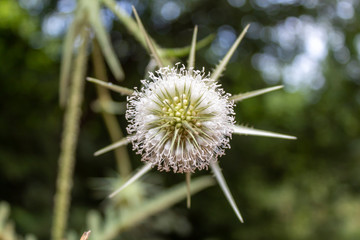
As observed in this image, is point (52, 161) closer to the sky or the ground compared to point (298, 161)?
closer to the ground

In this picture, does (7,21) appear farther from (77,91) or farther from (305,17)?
(305,17)

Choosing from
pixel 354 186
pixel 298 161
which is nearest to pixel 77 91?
pixel 298 161

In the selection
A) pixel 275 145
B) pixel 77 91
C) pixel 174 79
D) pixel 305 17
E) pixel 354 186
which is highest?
pixel 305 17

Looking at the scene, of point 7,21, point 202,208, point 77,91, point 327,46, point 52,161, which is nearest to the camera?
point 77,91

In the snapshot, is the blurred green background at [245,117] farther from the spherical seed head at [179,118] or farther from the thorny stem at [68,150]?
the spherical seed head at [179,118]

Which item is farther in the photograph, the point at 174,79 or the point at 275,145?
the point at 275,145

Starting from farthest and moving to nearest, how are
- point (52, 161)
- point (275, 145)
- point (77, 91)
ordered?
point (275, 145) → point (52, 161) → point (77, 91)

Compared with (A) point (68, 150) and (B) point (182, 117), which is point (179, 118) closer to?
(B) point (182, 117)
